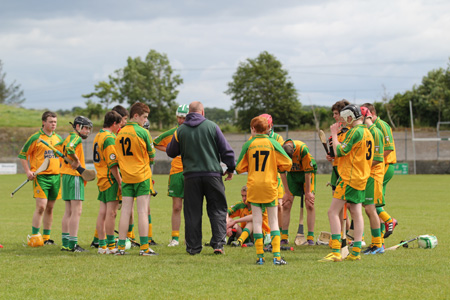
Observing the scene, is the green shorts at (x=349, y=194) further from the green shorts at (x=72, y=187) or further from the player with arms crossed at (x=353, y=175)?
the green shorts at (x=72, y=187)

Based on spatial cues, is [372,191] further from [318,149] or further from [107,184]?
[318,149]

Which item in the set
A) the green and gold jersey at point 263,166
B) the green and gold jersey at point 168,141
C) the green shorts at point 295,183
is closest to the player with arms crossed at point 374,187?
the green shorts at point 295,183

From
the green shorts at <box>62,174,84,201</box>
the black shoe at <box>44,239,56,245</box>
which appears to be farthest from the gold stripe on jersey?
the black shoe at <box>44,239,56,245</box>

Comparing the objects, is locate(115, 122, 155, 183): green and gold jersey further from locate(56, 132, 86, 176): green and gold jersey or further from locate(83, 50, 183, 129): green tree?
locate(83, 50, 183, 129): green tree

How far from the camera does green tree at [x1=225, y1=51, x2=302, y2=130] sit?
226 ft

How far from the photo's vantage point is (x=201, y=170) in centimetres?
831

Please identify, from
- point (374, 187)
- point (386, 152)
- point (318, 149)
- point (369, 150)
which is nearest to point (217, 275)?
point (369, 150)

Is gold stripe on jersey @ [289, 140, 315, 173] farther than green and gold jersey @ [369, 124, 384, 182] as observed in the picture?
Yes

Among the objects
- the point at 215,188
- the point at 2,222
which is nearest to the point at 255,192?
the point at 215,188

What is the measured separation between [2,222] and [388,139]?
9213 millimetres

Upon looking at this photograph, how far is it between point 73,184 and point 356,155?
454cm

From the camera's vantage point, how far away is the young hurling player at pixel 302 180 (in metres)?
9.51

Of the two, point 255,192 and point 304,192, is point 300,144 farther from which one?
point 255,192

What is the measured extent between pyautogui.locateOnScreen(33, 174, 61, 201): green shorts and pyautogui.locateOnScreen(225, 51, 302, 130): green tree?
5823cm
